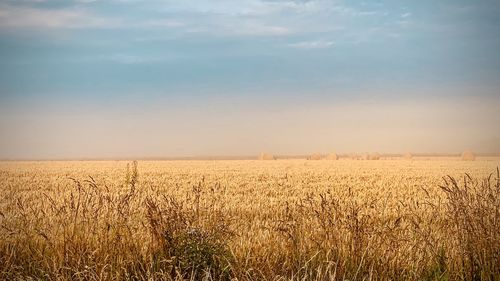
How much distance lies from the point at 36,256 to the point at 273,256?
11.0 feet

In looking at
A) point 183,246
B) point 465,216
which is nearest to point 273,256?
point 183,246

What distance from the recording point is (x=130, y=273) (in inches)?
284

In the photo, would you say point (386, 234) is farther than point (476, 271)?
Yes

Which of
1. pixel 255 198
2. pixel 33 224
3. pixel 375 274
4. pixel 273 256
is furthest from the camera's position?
pixel 255 198

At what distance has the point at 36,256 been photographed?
7.85m

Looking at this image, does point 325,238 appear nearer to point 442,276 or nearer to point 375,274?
point 375,274

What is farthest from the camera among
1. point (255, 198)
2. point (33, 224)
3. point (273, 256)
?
point (255, 198)

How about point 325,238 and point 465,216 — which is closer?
point 465,216

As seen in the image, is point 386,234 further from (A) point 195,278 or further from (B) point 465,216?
(A) point 195,278

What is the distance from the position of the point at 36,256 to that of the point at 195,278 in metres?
2.47

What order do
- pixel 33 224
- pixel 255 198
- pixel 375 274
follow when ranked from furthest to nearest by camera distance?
pixel 255 198 < pixel 33 224 < pixel 375 274

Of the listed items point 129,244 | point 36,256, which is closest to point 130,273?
point 129,244

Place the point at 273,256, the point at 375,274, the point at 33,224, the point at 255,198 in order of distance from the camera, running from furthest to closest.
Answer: the point at 255,198, the point at 33,224, the point at 273,256, the point at 375,274

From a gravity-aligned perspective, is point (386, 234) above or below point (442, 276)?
above
